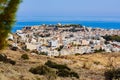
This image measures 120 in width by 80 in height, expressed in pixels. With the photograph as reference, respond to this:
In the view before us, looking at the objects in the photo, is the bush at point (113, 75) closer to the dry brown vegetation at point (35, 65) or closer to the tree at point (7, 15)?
the dry brown vegetation at point (35, 65)

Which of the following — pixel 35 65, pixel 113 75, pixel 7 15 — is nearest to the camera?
pixel 7 15

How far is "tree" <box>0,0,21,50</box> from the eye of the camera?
13.7 metres

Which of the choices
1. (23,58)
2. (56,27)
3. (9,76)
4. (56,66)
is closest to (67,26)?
(56,27)

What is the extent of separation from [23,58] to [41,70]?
49.1 ft

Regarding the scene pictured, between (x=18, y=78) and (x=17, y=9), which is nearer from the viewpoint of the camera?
(x=17, y=9)

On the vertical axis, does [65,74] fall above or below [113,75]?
below

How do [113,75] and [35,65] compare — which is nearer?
[113,75]

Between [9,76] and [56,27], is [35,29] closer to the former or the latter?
[56,27]

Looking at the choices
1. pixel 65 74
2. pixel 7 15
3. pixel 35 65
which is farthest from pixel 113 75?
pixel 7 15

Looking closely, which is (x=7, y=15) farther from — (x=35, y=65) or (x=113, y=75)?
(x=35, y=65)

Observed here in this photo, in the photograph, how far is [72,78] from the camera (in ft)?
76.0

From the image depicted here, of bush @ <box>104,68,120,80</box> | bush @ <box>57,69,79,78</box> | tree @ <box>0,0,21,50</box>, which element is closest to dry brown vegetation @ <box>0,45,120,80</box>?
bush @ <box>57,69,79,78</box>

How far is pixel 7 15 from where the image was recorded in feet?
45.3

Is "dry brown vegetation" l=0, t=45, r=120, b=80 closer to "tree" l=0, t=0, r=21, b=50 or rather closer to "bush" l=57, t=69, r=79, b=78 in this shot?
"bush" l=57, t=69, r=79, b=78
